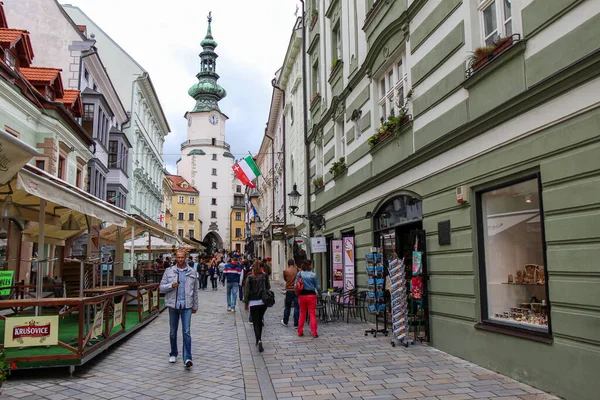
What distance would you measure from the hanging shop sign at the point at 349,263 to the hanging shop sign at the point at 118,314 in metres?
6.73

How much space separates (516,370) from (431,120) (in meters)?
4.69

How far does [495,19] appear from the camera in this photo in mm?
7707

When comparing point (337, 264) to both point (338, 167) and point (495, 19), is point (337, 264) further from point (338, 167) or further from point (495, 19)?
point (495, 19)

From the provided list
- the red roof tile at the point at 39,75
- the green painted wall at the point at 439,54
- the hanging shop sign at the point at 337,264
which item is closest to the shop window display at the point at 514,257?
the green painted wall at the point at 439,54

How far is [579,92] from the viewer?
576 cm

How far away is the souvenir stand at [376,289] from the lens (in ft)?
36.7

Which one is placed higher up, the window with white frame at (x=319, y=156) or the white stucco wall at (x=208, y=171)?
the white stucco wall at (x=208, y=171)

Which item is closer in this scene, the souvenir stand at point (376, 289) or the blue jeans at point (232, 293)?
the souvenir stand at point (376, 289)

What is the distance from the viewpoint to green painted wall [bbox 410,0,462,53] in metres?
8.79

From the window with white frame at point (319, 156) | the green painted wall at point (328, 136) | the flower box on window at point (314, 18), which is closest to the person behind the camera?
the green painted wall at point (328, 136)

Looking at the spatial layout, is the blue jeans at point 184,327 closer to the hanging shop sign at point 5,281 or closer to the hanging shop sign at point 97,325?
the hanging shop sign at point 97,325

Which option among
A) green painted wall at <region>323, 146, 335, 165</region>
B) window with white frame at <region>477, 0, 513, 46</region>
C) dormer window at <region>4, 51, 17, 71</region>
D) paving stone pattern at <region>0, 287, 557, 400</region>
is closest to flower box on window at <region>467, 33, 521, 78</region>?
window with white frame at <region>477, 0, 513, 46</region>

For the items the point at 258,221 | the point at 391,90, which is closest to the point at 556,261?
the point at 391,90

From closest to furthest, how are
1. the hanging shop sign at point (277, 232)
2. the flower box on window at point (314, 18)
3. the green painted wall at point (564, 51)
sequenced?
the green painted wall at point (564, 51), the flower box on window at point (314, 18), the hanging shop sign at point (277, 232)
